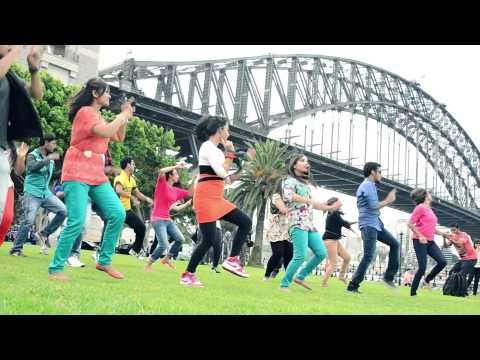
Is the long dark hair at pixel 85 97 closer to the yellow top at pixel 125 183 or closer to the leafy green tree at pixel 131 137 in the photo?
the yellow top at pixel 125 183

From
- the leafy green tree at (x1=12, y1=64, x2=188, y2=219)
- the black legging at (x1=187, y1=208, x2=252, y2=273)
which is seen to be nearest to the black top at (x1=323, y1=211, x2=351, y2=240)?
the black legging at (x1=187, y1=208, x2=252, y2=273)

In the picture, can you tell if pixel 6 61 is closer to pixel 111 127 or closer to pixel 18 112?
pixel 18 112

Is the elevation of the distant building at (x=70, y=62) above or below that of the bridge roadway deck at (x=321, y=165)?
above

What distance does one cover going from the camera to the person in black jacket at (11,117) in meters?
3.41

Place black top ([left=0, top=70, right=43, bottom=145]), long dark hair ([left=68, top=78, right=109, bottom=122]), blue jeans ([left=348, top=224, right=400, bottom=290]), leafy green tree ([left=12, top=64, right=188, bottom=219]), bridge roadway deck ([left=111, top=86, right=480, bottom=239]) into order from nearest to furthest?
black top ([left=0, top=70, right=43, bottom=145]) < long dark hair ([left=68, top=78, right=109, bottom=122]) < blue jeans ([left=348, top=224, right=400, bottom=290]) < leafy green tree ([left=12, top=64, right=188, bottom=219]) < bridge roadway deck ([left=111, top=86, right=480, bottom=239])

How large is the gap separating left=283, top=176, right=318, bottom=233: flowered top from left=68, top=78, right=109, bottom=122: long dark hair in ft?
7.53

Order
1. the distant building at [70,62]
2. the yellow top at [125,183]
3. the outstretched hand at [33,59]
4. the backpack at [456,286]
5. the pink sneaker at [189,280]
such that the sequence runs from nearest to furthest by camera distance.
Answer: the outstretched hand at [33,59] → the pink sneaker at [189,280] → the yellow top at [125,183] → the backpack at [456,286] → the distant building at [70,62]

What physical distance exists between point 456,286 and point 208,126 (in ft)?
27.5

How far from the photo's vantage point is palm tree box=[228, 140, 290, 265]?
30.3 meters

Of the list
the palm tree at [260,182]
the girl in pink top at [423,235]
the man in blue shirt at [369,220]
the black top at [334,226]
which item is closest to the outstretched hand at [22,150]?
the man in blue shirt at [369,220]

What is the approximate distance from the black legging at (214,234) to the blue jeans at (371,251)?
2.03 m

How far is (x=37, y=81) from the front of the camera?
3.84 metres

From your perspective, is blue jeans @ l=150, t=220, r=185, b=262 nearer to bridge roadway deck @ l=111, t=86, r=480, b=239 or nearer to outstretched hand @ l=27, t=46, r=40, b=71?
outstretched hand @ l=27, t=46, r=40, b=71

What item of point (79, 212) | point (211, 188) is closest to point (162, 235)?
point (211, 188)
